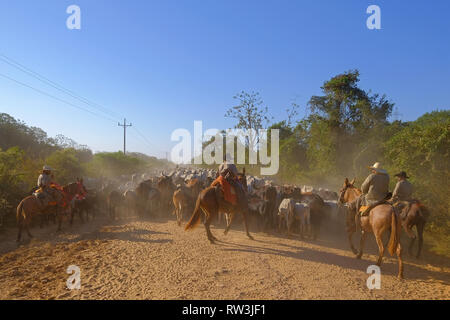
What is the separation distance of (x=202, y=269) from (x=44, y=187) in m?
7.54

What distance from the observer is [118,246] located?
24.6ft

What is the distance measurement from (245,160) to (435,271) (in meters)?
24.9

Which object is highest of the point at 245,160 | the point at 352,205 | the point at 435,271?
the point at 245,160

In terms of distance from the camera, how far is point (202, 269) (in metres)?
5.70

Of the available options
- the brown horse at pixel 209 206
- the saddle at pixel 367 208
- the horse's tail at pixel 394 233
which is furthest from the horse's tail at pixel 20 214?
the horse's tail at pixel 394 233

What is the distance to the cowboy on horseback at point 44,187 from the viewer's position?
9.35m

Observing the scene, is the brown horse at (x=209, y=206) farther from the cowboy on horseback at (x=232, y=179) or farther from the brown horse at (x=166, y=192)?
the brown horse at (x=166, y=192)

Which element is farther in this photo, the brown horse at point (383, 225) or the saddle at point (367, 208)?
the saddle at point (367, 208)

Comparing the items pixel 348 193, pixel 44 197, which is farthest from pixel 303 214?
pixel 44 197

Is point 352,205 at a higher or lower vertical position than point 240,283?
higher

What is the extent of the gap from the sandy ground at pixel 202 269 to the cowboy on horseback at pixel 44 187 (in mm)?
1471
